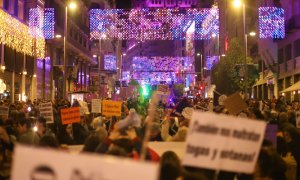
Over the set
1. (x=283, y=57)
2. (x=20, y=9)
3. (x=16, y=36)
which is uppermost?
(x=20, y=9)

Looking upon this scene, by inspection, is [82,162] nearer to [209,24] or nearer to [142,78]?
[209,24]

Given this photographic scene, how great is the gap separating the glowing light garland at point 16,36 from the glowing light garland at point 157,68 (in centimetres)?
6645

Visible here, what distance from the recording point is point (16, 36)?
36844 millimetres

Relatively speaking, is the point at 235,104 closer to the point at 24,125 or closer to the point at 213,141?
the point at 24,125

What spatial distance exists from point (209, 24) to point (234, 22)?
1487cm

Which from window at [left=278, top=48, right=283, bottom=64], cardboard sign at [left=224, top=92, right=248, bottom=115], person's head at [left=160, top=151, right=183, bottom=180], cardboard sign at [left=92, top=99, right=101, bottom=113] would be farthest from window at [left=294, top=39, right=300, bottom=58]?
person's head at [left=160, top=151, right=183, bottom=180]

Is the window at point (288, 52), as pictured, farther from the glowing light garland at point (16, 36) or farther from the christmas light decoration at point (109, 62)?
the christmas light decoration at point (109, 62)

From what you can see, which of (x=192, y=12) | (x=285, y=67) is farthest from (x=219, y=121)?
(x=285, y=67)

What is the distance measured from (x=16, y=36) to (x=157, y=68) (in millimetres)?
75943

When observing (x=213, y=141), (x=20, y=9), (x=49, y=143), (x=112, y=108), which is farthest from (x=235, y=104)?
(x=20, y=9)

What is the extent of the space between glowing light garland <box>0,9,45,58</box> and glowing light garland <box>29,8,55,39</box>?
584mm

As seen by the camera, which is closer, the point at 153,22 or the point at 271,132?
the point at 271,132

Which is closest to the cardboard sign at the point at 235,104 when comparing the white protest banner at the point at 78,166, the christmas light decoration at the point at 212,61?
the white protest banner at the point at 78,166

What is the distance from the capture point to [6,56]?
39.5m
